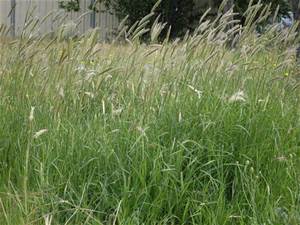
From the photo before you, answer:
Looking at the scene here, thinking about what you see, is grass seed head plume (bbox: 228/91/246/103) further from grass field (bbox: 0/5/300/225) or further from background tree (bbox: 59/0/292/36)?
background tree (bbox: 59/0/292/36)

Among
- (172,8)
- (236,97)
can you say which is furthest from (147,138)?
(172,8)

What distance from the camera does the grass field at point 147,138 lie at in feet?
8.82

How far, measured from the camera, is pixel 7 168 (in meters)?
2.96

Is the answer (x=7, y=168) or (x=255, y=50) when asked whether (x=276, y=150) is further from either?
(x=7, y=168)

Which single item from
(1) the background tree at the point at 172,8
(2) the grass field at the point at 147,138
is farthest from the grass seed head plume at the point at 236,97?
(1) the background tree at the point at 172,8

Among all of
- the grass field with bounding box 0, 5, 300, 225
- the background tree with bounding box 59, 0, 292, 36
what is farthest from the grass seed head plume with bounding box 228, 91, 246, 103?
the background tree with bounding box 59, 0, 292, 36

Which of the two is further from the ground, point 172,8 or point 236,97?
point 236,97

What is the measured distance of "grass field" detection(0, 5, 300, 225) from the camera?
8.82 ft

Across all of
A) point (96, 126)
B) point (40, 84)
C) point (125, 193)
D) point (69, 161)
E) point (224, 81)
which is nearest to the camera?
point (125, 193)

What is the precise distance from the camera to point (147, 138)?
116 inches

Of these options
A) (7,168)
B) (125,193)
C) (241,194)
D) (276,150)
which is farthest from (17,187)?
(276,150)

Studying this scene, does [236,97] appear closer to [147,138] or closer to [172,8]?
[147,138]

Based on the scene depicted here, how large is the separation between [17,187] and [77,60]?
1050mm

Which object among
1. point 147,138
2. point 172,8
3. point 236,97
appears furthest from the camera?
point 172,8
